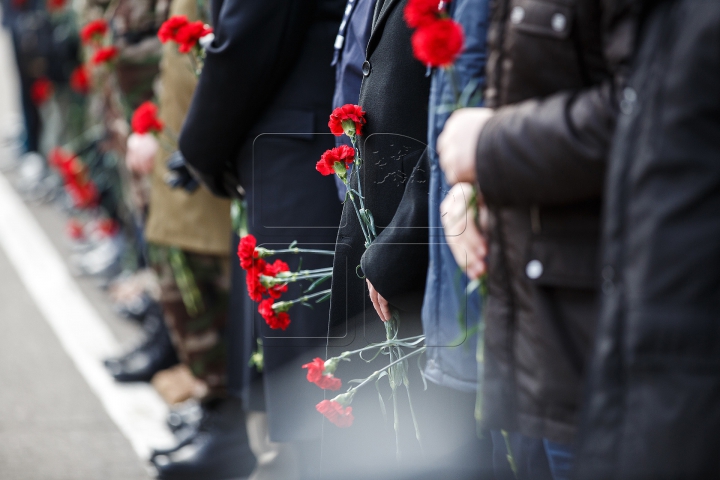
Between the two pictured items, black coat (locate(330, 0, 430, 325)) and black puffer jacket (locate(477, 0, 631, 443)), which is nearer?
black puffer jacket (locate(477, 0, 631, 443))

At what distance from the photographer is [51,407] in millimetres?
3516

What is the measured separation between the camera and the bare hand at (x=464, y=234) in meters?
1.18

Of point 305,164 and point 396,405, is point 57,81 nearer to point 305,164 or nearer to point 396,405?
point 305,164

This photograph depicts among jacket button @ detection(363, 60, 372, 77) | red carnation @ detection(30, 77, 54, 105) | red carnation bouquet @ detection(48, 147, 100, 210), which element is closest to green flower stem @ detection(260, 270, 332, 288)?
jacket button @ detection(363, 60, 372, 77)

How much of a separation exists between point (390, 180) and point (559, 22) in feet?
1.87

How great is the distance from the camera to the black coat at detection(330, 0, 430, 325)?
1.45 metres

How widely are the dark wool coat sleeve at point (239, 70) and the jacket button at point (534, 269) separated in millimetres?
1192

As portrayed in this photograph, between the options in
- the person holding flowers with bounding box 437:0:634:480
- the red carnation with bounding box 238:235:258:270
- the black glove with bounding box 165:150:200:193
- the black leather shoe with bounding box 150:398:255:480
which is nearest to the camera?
the person holding flowers with bounding box 437:0:634:480

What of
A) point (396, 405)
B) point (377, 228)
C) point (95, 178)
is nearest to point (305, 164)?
point (377, 228)

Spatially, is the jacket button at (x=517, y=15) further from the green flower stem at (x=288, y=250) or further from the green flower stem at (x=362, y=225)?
the green flower stem at (x=288, y=250)

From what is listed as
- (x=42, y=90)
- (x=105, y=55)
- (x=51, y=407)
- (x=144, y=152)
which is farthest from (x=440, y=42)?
(x=42, y=90)

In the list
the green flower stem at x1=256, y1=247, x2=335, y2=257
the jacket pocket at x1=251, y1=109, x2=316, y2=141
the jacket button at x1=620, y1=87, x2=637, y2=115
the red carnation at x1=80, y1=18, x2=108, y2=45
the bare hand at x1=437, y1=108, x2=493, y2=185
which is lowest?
the green flower stem at x1=256, y1=247, x2=335, y2=257

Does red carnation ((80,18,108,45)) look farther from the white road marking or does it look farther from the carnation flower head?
the carnation flower head

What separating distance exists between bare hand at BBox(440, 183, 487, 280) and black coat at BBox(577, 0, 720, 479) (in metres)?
0.24
